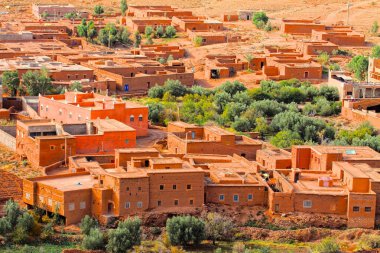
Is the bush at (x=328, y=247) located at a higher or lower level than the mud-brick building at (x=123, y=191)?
lower

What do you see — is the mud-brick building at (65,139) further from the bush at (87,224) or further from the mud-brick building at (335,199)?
the mud-brick building at (335,199)

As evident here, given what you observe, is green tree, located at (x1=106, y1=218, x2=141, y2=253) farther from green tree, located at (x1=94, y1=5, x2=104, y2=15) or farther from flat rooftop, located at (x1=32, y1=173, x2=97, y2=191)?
green tree, located at (x1=94, y1=5, x2=104, y2=15)

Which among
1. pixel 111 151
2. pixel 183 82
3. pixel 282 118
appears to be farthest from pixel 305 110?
pixel 111 151

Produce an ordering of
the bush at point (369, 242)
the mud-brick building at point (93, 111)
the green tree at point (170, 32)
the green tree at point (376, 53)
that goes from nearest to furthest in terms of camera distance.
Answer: the bush at point (369, 242), the mud-brick building at point (93, 111), the green tree at point (376, 53), the green tree at point (170, 32)

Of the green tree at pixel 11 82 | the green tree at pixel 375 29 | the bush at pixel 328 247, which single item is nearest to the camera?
the bush at pixel 328 247

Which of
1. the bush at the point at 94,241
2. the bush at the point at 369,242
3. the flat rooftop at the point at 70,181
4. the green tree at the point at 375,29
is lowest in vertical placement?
the bush at the point at 369,242

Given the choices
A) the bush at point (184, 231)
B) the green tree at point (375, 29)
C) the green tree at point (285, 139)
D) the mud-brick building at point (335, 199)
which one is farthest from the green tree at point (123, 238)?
the green tree at point (375, 29)
